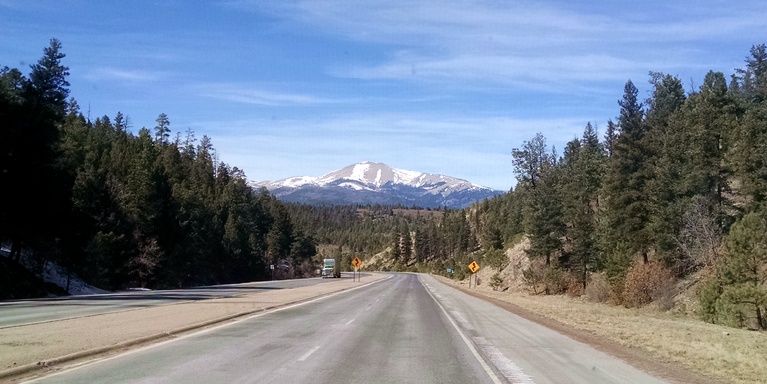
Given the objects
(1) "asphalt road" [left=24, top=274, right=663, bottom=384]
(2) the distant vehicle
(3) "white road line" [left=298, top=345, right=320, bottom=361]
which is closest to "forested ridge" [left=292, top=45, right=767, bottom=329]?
(1) "asphalt road" [left=24, top=274, right=663, bottom=384]

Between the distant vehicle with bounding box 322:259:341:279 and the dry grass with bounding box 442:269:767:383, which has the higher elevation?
the distant vehicle with bounding box 322:259:341:279

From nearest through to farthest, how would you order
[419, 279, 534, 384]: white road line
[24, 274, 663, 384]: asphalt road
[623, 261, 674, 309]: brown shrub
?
[24, 274, 663, 384]: asphalt road
[419, 279, 534, 384]: white road line
[623, 261, 674, 309]: brown shrub

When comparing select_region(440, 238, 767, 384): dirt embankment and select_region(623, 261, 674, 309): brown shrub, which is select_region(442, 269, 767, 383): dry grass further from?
select_region(623, 261, 674, 309): brown shrub

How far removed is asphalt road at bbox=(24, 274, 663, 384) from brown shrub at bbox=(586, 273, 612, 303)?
104 feet

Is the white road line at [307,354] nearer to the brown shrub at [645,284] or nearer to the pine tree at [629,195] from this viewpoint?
the brown shrub at [645,284]

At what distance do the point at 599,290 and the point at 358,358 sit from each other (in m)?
43.0

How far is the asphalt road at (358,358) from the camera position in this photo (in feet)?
38.4

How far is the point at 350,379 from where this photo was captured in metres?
11.5

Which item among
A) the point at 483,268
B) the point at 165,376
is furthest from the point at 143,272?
the point at 483,268

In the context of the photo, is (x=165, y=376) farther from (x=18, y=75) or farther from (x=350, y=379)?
(x=18, y=75)

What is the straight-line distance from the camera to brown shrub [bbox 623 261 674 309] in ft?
151

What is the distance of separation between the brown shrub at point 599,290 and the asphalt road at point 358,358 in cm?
3166

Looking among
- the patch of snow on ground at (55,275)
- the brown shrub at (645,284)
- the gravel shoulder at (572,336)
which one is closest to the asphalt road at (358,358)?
the gravel shoulder at (572,336)

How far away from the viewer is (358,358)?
14359 mm
